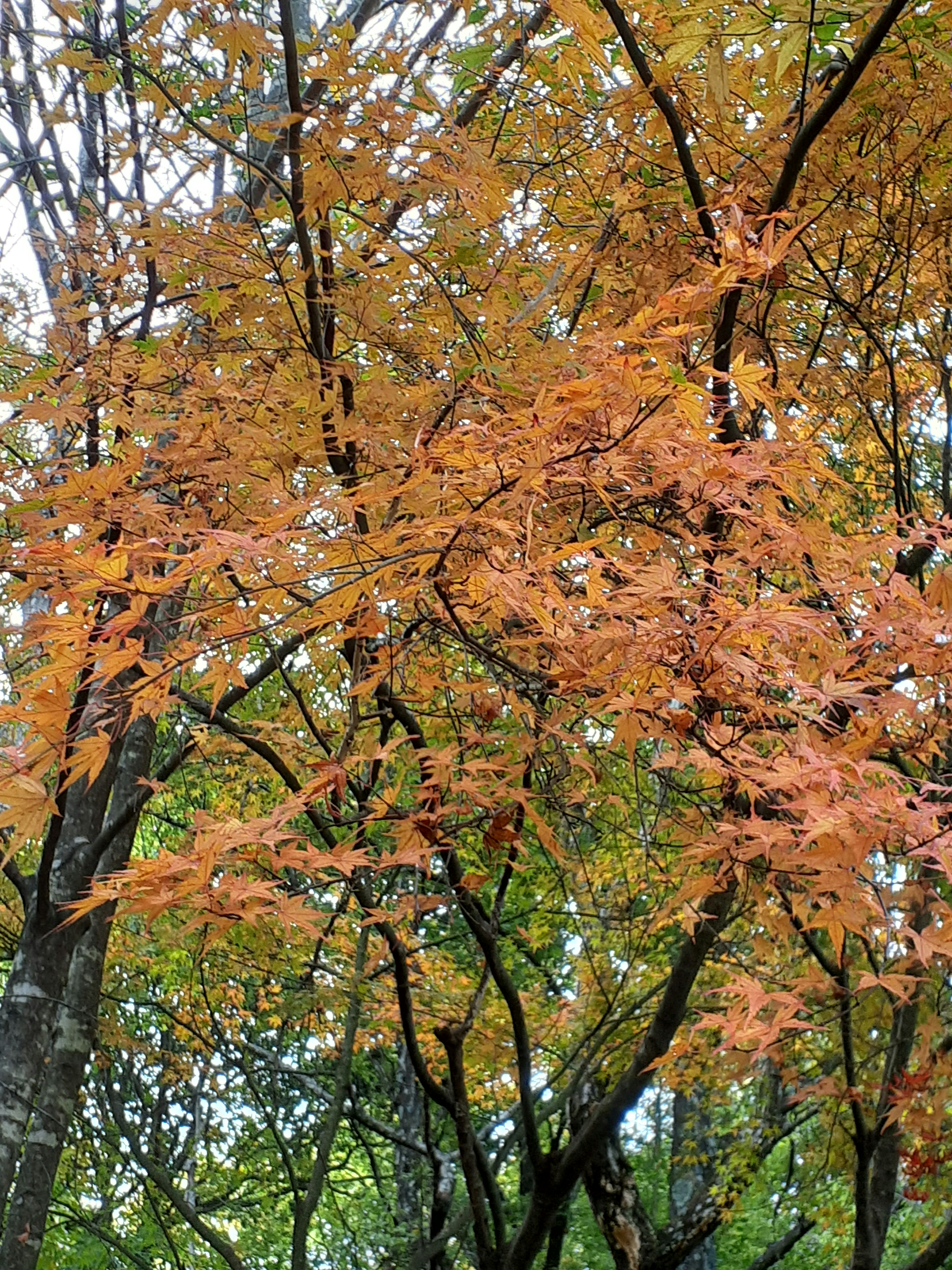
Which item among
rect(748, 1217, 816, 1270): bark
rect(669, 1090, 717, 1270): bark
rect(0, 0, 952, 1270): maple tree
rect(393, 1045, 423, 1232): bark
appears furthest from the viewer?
rect(669, 1090, 717, 1270): bark

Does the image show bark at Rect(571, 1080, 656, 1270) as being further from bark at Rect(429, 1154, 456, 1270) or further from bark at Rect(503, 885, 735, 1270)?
bark at Rect(503, 885, 735, 1270)

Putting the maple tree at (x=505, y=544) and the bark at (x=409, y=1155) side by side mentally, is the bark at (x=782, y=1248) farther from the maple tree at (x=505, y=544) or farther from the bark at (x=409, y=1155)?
the bark at (x=409, y=1155)

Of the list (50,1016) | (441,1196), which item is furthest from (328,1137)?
(50,1016)

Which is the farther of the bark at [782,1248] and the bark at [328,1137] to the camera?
the bark at [782,1248]

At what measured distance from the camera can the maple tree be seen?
183cm

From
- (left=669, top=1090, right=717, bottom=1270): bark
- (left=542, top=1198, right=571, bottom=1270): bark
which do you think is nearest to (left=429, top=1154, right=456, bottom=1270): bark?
(left=542, top=1198, right=571, bottom=1270): bark

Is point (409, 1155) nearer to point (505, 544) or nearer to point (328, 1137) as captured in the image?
point (328, 1137)

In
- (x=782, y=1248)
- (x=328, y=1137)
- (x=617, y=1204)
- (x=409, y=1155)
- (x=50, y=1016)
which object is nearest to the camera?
(x=50, y=1016)

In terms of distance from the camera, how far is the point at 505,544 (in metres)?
2.06

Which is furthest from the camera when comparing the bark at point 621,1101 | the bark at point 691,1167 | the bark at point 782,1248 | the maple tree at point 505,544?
the bark at point 691,1167

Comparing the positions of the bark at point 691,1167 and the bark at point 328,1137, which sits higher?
the bark at point 691,1167

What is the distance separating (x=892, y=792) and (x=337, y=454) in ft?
4.44

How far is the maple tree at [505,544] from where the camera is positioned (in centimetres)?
183

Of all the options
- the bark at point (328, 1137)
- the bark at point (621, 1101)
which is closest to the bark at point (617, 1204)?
the bark at point (328, 1137)
